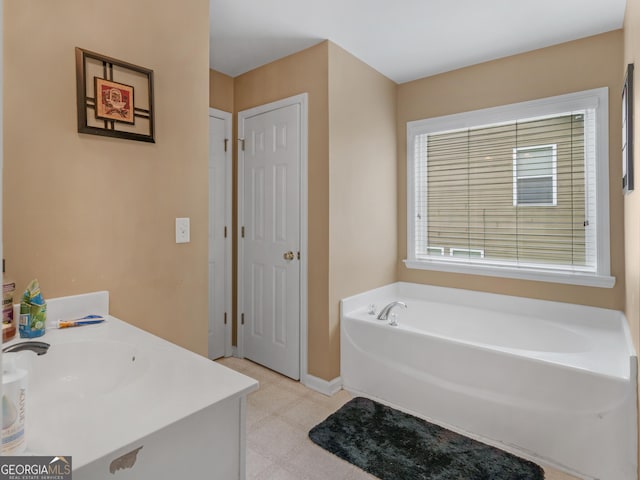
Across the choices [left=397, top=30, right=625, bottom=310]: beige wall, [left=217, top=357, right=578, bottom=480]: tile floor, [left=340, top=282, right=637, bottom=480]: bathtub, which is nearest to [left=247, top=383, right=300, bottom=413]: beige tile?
[left=217, top=357, right=578, bottom=480]: tile floor

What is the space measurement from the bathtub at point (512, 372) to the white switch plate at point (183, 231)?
4.32 ft

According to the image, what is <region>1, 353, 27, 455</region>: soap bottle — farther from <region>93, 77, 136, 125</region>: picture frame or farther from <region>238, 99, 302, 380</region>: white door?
<region>238, 99, 302, 380</region>: white door

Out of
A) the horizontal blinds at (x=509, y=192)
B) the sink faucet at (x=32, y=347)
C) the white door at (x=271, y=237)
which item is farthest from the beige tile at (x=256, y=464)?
the horizontal blinds at (x=509, y=192)

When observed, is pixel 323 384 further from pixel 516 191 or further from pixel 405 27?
pixel 405 27

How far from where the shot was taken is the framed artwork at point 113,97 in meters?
1.49

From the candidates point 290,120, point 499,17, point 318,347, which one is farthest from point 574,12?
point 318,347

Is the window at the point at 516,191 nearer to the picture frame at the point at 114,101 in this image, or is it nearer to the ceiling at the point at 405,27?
the ceiling at the point at 405,27

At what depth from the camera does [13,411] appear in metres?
0.68

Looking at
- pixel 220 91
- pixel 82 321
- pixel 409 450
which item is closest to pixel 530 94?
pixel 220 91

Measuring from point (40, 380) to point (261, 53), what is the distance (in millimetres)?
2493

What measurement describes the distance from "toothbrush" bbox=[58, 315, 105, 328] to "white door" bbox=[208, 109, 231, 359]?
170cm

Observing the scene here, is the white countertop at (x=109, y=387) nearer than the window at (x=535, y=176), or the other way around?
the white countertop at (x=109, y=387)

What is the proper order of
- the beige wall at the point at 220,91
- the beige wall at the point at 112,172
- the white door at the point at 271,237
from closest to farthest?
the beige wall at the point at 112,172, the white door at the point at 271,237, the beige wall at the point at 220,91
